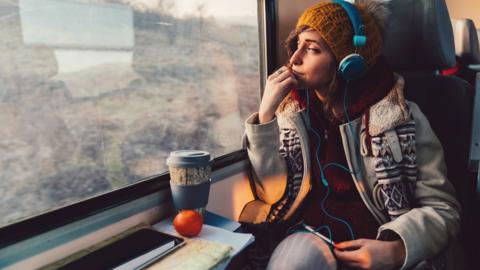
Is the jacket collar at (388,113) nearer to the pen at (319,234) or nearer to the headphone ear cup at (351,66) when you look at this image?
the headphone ear cup at (351,66)

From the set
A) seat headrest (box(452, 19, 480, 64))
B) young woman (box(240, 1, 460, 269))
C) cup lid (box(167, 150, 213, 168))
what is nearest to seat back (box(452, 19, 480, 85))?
seat headrest (box(452, 19, 480, 64))

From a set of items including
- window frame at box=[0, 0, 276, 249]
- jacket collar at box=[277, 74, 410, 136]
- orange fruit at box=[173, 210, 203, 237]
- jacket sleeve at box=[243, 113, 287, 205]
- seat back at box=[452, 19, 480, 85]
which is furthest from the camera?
seat back at box=[452, 19, 480, 85]

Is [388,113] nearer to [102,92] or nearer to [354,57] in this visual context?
[354,57]

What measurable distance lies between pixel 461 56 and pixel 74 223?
291 centimetres

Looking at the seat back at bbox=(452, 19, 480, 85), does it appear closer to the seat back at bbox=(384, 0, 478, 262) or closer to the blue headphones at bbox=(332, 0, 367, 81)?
the seat back at bbox=(384, 0, 478, 262)

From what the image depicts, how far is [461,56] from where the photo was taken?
285 centimetres

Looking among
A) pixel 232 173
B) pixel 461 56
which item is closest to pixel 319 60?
pixel 232 173

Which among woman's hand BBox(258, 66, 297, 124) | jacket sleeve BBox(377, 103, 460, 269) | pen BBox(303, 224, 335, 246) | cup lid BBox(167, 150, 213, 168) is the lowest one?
pen BBox(303, 224, 335, 246)

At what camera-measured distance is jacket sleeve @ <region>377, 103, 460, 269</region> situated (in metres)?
0.99

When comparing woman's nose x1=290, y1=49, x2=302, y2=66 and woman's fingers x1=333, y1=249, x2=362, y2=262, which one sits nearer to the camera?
woman's fingers x1=333, y1=249, x2=362, y2=262

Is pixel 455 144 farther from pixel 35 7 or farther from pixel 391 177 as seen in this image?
pixel 35 7

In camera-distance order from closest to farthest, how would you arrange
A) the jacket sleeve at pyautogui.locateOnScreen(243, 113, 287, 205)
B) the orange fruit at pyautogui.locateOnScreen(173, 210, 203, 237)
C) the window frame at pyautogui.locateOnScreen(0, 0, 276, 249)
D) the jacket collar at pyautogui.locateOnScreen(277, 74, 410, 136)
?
the window frame at pyautogui.locateOnScreen(0, 0, 276, 249)
the orange fruit at pyautogui.locateOnScreen(173, 210, 203, 237)
the jacket collar at pyautogui.locateOnScreen(277, 74, 410, 136)
the jacket sleeve at pyautogui.locateOnScreen(243, 113, 287, 205)

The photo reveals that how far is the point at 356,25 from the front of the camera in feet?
3.51

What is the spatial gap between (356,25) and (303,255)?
0.63 m
